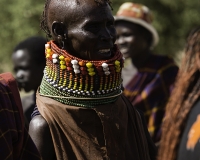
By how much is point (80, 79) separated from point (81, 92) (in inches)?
3.2

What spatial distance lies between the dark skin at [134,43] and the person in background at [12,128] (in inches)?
156

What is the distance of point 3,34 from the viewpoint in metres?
18.1

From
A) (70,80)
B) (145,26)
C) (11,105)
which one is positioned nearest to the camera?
(11,105)

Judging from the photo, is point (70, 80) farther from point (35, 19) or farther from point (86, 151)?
point (35, 19)

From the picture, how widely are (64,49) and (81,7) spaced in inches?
10.8

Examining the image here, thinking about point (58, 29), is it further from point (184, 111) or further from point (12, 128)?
point (184, 111)

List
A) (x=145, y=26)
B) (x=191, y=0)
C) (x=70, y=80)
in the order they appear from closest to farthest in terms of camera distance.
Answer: (x=70, y=80) < (x=145, y=26) < (x=191, y=0)

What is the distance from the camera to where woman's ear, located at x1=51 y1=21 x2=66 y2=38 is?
3820 mm

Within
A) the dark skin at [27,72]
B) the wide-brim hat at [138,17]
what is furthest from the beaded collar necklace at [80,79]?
the wide-brim hat at [138,17]

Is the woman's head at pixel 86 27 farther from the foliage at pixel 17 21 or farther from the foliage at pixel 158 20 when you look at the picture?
the foliage at pixel 158 20

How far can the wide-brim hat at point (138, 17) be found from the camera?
7.43 metres

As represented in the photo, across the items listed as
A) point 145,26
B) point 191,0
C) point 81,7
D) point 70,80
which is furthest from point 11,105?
point 191,0

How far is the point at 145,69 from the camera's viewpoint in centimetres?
725

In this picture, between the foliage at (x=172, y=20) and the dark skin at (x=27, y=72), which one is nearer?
the dark skin at (x=27, y=72)
